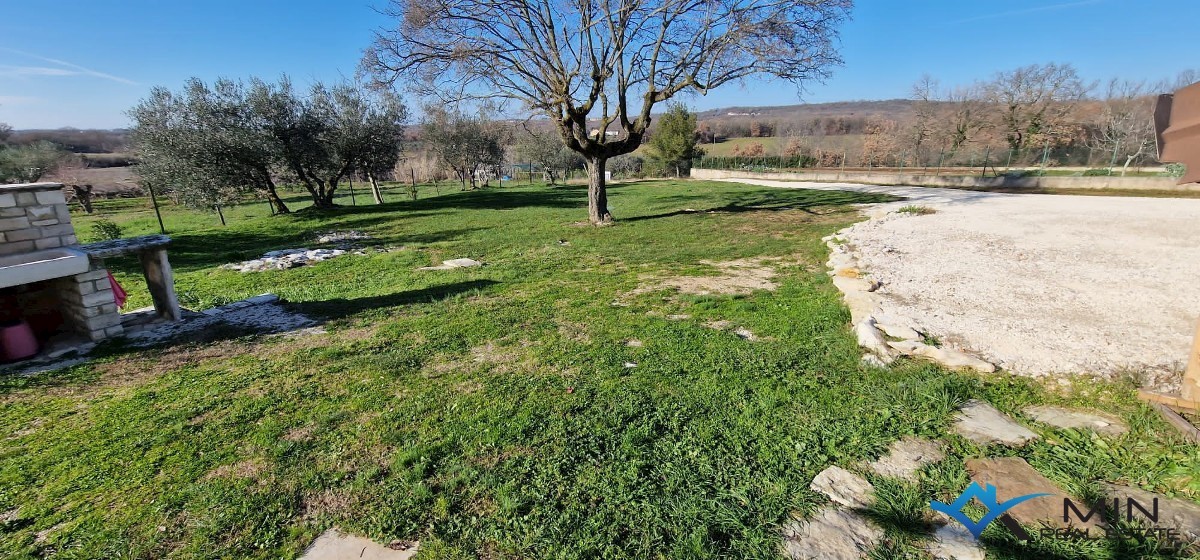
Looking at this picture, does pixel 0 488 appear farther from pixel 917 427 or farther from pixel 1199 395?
pixel 1199 395

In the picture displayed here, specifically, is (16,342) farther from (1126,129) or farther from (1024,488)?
(1126,129)

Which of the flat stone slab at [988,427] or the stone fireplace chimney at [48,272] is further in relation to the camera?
the stone fireplace chimney at [48,272]

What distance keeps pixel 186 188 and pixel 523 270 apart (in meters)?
14.5

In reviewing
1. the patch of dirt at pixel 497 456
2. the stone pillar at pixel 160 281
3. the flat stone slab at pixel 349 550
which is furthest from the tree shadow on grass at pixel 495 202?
the flat stone slab at pixel 349 550

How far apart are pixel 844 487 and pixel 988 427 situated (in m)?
1.17

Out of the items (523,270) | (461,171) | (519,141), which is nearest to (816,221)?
(523,270)

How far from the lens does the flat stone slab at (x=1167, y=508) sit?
6.38ft

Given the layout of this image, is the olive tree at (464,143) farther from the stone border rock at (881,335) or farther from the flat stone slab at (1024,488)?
the flat stone slab at (1024,488)

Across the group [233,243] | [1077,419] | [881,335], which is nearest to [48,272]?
[881,335]

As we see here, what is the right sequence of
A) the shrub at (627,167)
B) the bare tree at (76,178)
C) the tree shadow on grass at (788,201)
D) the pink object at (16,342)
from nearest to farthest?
the pink object at (16,342), the tree shadow on grass at (788,201), the bare tree at (76,178), the shrub at (627,167)

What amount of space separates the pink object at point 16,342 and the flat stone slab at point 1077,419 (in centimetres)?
792

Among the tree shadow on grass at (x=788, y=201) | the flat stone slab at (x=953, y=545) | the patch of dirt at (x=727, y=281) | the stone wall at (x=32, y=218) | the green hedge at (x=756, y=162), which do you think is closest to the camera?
the flat stone slab at (x=953, y=545)

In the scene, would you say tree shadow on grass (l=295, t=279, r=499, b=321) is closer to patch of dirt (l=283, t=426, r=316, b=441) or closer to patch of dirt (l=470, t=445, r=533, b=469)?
patch of dirt (l=283, t=426, r=316, b=441)

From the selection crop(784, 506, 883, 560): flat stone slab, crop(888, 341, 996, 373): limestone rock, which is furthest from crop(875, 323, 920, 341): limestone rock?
crop(784, 506, 883, 560): flat stone slab
